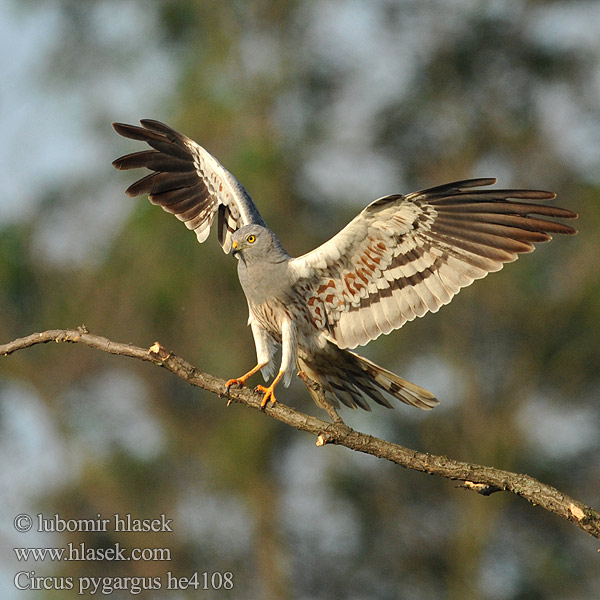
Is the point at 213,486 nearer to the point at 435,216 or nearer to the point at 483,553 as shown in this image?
the point at 483,553

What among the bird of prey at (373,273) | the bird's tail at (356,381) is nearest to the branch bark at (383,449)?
the bird of prey at (373,273)

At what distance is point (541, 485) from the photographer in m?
5.48

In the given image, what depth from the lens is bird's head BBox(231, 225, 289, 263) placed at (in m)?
7.67

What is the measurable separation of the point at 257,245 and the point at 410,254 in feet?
3.72

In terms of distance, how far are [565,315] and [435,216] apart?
58.9 ft

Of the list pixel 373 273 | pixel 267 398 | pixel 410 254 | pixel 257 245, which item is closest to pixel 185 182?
pixel 257 245

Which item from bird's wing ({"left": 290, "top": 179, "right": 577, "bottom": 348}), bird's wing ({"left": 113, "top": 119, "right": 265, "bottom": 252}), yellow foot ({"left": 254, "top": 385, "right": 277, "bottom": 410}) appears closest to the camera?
yellow foot ({"left": 254, "top": 385, "right": 277, "bottom": 410})

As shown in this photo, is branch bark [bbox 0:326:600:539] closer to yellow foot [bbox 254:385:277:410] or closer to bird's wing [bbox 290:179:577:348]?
yellow foot [bbox 254:385:277:410]

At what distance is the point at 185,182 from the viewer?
889 centimetres

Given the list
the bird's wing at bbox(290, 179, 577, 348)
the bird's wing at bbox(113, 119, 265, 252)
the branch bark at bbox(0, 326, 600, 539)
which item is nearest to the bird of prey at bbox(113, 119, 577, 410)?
the bird's wing at bbox(290, 179, 577, 348)

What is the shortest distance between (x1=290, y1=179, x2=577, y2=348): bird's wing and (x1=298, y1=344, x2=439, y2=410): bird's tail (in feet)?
0.61

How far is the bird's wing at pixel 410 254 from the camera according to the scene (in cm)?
721

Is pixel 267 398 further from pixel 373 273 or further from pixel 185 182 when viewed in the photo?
pixel 185 182

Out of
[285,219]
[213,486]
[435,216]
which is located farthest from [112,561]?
[435,216]
